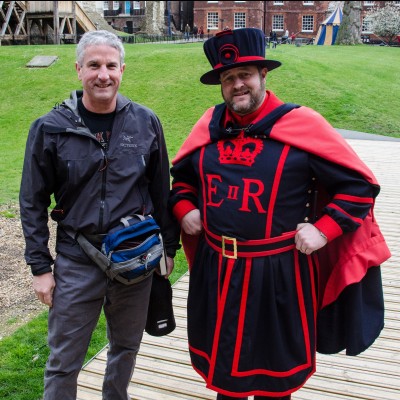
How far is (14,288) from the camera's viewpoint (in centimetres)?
467

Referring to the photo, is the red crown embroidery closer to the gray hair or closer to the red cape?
the red cape

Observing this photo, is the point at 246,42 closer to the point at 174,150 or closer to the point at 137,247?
the point at 137,247

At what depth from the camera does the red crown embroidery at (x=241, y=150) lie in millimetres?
2316

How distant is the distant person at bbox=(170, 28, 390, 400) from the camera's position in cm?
229

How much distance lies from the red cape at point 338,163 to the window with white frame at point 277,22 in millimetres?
48146

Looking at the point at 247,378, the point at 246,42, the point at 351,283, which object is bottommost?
the point at 247,378

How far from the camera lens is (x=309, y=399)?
124 inches

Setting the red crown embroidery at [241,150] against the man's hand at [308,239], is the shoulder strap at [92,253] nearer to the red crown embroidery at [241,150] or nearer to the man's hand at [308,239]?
the red crown embroidery at [241,150]

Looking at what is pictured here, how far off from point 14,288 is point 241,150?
3.05 m

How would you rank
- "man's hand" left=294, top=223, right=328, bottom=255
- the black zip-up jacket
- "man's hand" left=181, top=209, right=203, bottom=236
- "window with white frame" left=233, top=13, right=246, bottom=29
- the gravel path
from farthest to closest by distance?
"window with white frame" left=233, top=13, right=246, bottom=29, the gravel path, "man's hand" left=181, top=209, right=203, bottom=236, the black zip-up jacket, "man's hand" left=294, top=223, right=328, bottom=255

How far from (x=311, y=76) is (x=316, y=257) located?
578 inches

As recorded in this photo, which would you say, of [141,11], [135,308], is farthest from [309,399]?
[141,11]

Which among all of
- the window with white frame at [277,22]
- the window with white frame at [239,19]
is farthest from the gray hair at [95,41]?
the window with white frame at [277,22]

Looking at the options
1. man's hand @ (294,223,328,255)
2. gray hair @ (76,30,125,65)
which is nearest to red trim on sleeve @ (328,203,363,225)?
man's hand @ (294,223,328,255)
